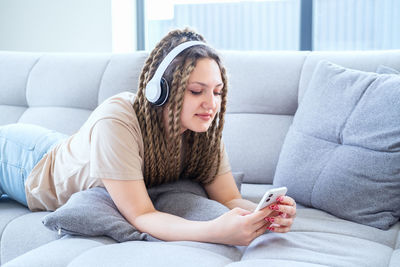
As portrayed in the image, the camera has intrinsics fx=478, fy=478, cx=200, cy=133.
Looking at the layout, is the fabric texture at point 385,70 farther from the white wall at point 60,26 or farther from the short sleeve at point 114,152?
the white wall at point 60,26

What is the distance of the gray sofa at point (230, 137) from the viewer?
44.3 inches

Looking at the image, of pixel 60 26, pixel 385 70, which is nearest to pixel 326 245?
pixel 385 70

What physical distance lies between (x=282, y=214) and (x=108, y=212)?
18.3 inches

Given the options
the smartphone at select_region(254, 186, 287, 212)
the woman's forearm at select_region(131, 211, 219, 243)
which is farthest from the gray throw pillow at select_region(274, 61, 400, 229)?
the woman's forearm at select_region(131, 211, 219, 243)

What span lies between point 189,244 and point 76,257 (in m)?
0.28

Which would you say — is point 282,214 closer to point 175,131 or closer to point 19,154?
point 175,131

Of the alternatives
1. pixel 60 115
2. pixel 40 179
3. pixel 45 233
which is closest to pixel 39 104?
pixel 60 115

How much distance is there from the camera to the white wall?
3285mm

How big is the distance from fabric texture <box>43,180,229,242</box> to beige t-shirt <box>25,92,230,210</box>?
8 centimetres

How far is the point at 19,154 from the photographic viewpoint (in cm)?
173

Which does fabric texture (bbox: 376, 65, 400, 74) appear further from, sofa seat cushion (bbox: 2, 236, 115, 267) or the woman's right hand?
sofa seat cushion (bbox: 2, 236, 115, 267)

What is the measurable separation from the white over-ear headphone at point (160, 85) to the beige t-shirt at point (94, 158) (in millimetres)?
99

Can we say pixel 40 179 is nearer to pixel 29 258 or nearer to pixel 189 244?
pixel 29 258

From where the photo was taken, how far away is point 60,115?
220 centimetres
